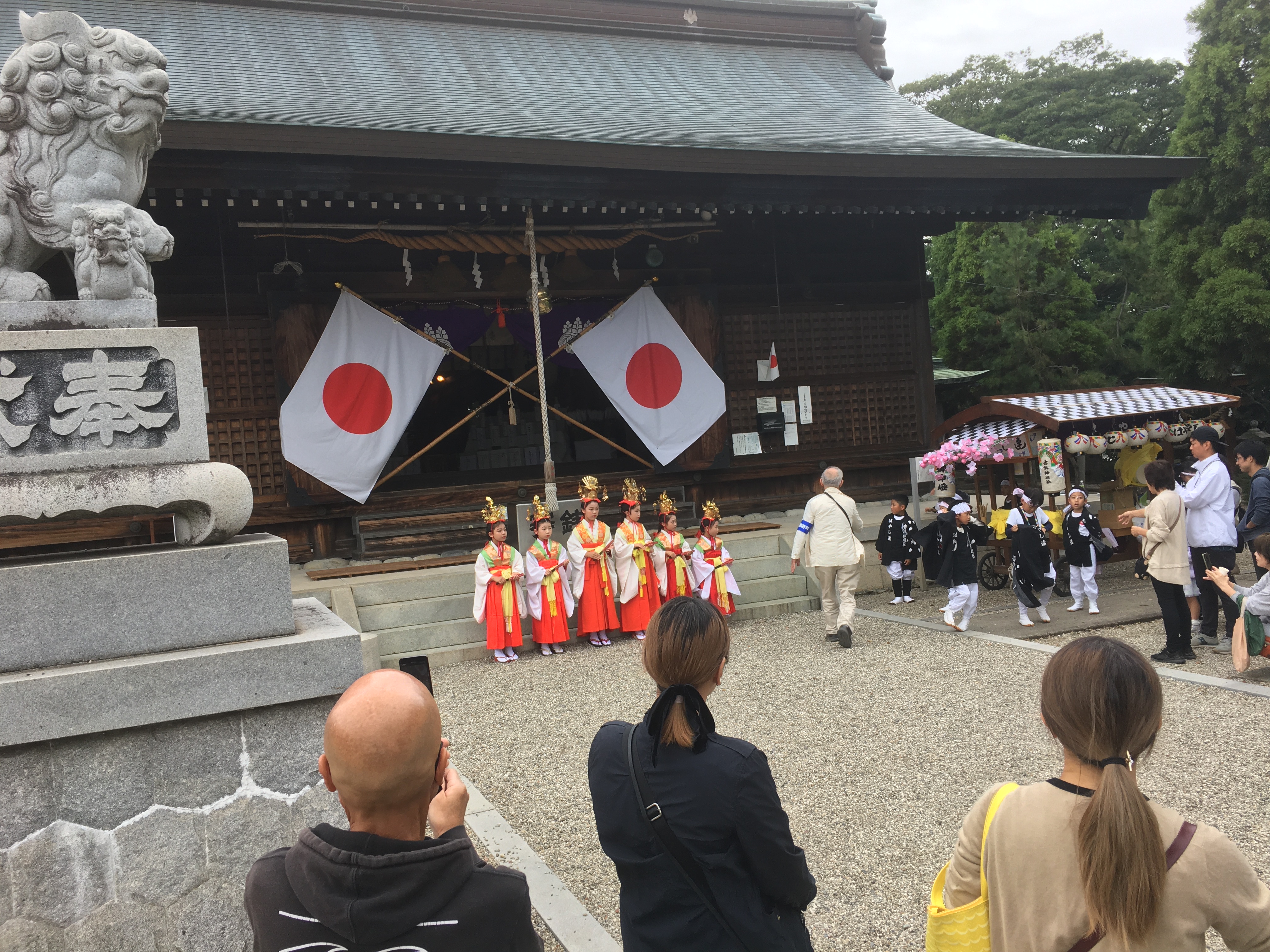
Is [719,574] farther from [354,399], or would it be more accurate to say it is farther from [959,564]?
[354,399]

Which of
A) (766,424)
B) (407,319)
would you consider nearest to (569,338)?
(407,319)

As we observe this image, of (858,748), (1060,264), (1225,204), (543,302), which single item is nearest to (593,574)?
(543,302)

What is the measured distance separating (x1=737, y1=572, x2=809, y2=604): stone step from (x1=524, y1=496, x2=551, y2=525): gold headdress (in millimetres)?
2343

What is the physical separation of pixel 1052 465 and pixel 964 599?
234cm

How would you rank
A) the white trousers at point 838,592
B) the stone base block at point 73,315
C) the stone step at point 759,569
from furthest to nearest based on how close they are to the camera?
1. the stone step at point 759,569
2. the white trousers at point 838,592
3. the stone base block at point 73,315

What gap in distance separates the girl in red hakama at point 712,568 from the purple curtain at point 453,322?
3279 millimetres

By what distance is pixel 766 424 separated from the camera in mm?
12008

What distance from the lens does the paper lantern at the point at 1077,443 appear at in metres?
9.80

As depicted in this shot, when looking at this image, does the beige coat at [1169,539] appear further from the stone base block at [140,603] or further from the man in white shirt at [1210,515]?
the stone base block at [140,603]

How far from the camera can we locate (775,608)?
992 cm

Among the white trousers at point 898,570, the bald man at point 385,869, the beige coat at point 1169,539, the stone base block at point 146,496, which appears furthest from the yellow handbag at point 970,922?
the white trousers at point 898,570

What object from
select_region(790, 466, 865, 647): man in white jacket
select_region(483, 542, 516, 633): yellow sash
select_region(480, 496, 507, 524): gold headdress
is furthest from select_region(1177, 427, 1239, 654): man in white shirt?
select_region(480, 496, 507, 524): gold headdress

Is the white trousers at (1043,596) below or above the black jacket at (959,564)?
below

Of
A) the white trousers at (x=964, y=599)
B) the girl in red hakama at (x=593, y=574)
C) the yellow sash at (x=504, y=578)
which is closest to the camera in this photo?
the white trousers at (x=964, y=599)
